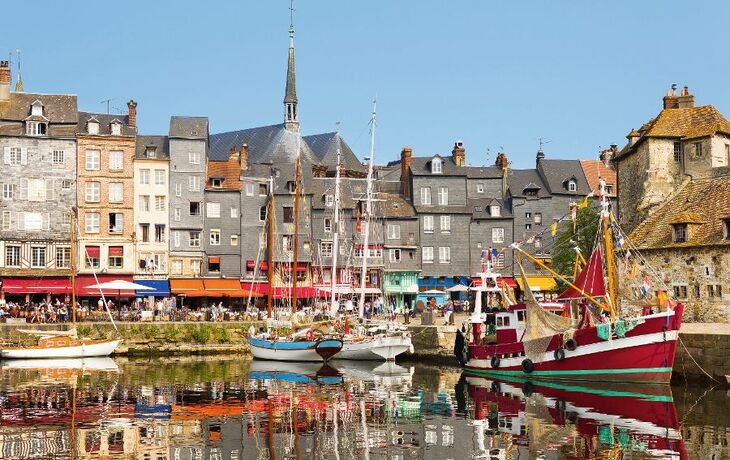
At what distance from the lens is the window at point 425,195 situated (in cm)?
7706

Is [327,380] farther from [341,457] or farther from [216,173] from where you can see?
[216,173]

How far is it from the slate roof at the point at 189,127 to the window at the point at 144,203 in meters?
5.09

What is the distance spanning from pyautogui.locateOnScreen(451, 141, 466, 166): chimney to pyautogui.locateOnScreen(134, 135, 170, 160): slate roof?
2397 cm

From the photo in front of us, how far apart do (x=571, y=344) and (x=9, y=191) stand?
43.7 metres

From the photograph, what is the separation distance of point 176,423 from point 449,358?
24.7m

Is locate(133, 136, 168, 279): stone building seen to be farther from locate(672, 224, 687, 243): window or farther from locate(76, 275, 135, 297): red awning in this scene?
locate(672, 224, 687, 243): window

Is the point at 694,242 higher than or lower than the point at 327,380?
higher

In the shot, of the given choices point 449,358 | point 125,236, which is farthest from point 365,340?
point 125,236

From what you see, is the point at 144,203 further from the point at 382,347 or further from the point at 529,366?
the point at 529,366

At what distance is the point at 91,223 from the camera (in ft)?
221

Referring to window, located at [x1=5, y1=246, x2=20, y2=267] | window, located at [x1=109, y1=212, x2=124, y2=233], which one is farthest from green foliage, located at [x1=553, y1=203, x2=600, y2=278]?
window, located at [x1=5, y1=246, x2=20, y2=267]

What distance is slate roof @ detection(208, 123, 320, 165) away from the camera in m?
89.3

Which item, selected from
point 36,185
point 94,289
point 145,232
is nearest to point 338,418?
point 94,289

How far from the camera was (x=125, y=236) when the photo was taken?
6794 cm
